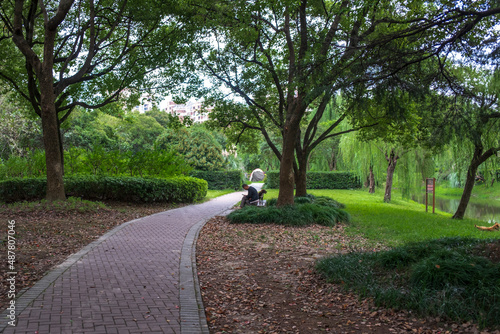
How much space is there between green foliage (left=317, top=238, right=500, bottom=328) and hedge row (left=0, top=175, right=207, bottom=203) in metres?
10.1

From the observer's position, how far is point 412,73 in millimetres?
6688

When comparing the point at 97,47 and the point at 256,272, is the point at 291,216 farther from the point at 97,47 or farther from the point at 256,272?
the point at 97,47

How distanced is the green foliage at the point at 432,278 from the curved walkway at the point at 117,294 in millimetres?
2204

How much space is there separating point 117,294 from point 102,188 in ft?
32.2

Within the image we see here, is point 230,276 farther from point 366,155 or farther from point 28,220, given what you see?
point 366,155

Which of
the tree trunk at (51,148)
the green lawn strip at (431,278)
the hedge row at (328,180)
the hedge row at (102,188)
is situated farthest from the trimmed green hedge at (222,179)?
the green lawn strip at (431,278)

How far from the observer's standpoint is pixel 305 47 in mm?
11727

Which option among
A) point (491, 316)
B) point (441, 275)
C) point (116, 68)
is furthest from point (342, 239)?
point (116, 68)

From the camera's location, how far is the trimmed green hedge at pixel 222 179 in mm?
31484

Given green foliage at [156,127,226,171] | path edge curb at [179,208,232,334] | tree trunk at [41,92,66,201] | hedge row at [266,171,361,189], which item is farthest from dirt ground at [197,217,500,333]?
hedge row at [266,171,361,189]

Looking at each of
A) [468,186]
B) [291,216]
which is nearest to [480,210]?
[468,186]

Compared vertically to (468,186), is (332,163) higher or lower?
higher

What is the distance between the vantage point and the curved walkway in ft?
12.4

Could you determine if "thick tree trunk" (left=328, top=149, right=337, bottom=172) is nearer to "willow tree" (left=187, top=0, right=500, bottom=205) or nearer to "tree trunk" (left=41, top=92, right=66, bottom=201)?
"willow tree" (left=187, top=0, right=500, bottom=205)
